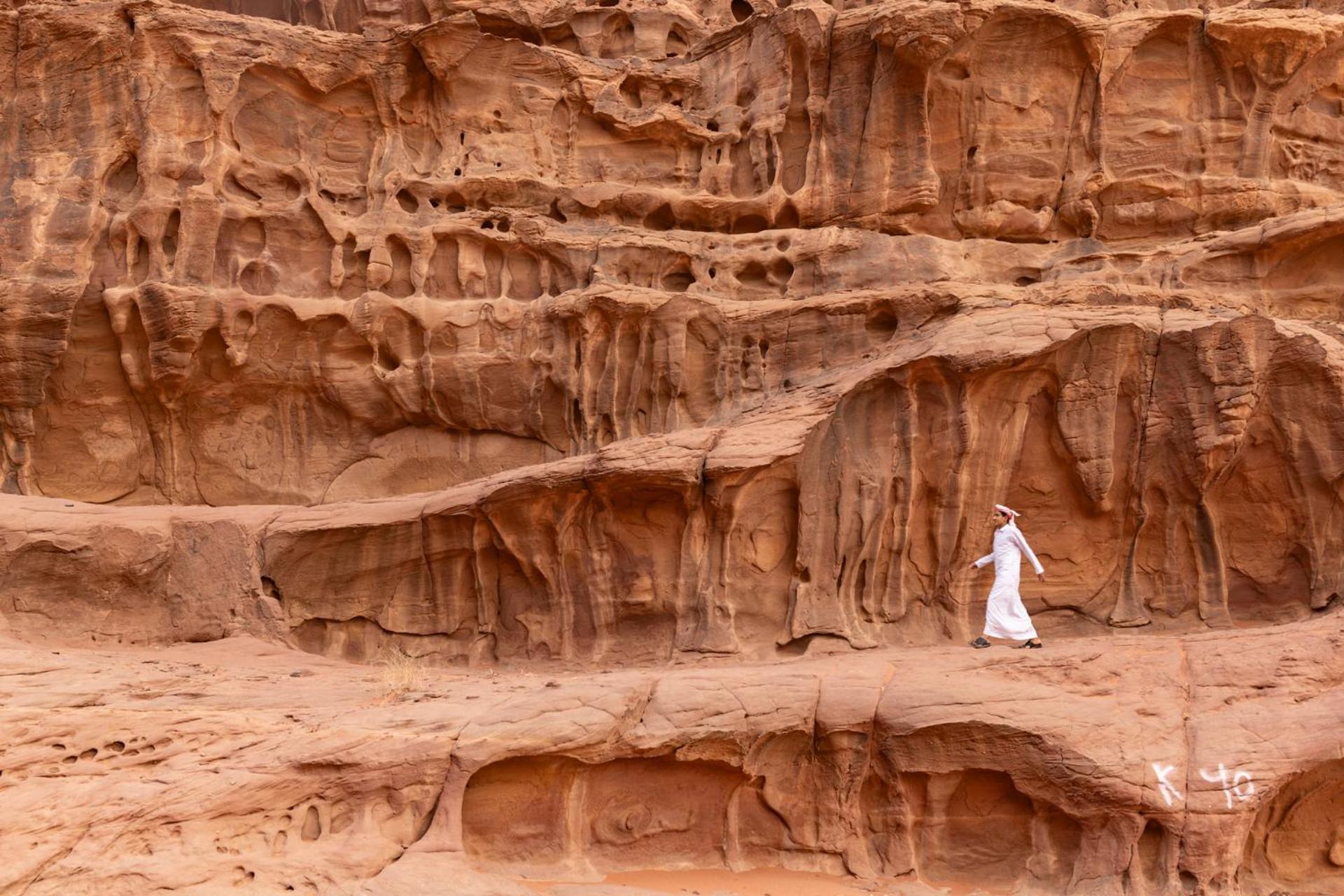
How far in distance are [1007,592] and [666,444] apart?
419cm

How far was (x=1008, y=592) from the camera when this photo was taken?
1364cm

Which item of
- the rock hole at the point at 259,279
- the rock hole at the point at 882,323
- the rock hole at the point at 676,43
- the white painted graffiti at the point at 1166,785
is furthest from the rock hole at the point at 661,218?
the white painted graffiti at the point at 1166,785

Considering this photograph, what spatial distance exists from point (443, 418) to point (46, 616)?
5.96 meters

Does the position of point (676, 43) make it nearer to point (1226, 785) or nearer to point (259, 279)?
point (259, 279)

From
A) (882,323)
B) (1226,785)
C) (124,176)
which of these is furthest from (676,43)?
(1226,785)

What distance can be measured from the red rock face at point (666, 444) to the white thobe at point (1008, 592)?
579 mm

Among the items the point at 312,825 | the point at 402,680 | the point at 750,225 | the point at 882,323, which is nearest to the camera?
the point at 312,825

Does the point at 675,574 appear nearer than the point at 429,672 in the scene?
No

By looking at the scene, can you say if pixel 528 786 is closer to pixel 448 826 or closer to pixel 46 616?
pixel 448 826

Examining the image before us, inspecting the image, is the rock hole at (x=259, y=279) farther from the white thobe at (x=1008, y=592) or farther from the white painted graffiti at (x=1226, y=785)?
the white painted graffiti at (x=1226, y=785)

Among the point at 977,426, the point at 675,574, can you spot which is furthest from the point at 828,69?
the point at 675,574

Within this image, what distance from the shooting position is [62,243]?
62.2 ft

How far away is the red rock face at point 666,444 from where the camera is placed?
11.2m

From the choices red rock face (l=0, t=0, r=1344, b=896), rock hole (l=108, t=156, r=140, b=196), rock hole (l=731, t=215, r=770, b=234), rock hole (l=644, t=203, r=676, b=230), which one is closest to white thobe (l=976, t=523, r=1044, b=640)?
red rock face (l=0, t=0, r=1344, b=896)
